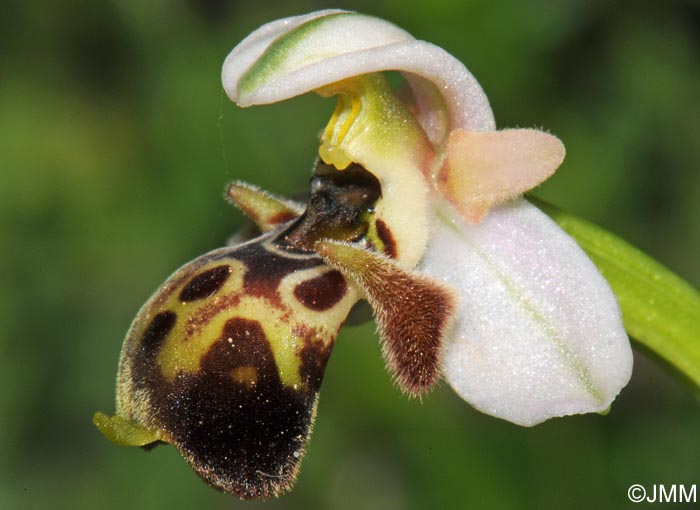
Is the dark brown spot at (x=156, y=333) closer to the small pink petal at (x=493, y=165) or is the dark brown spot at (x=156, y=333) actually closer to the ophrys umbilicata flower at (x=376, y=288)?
A: the ophrys umbilicata flower at (x=376, y=288)

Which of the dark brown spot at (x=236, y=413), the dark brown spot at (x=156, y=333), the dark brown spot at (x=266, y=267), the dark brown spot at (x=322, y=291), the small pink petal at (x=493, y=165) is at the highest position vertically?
the small pink petal at (x=493, y=165)

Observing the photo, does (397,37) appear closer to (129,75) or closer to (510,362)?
(510,362)

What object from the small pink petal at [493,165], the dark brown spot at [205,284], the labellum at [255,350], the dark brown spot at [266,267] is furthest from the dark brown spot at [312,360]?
the small pink petal at [493,165]

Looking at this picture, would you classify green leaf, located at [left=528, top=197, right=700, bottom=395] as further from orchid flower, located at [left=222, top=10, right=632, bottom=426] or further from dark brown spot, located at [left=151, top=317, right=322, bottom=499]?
dark brown spot, located at [left=151, top=317, right=322, bottom=499]

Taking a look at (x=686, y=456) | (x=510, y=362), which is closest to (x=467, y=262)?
(x=510, y=362)

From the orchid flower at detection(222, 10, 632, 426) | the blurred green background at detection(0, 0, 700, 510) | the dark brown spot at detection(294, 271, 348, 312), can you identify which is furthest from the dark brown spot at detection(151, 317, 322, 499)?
the blurred green background at detection(0, 0, 700, 510)

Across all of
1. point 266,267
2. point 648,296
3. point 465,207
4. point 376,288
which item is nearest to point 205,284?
point 266,267
